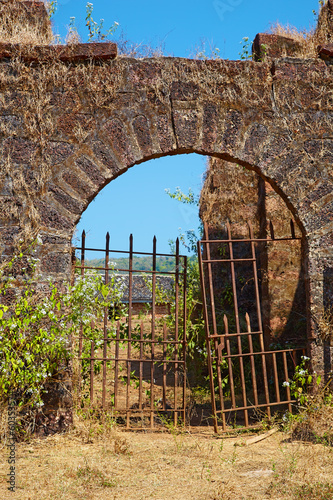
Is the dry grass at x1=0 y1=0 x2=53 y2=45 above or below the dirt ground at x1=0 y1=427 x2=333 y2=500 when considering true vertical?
above

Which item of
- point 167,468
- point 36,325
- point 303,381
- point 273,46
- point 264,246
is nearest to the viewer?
point 167,468

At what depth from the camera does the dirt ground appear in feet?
11.1

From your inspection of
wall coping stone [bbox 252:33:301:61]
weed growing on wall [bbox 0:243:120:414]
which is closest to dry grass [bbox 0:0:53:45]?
weed growing on wall [bbox 0:243:120:414]

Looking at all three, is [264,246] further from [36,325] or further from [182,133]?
[36,325]

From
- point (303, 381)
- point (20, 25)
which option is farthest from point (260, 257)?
point (20, 25)

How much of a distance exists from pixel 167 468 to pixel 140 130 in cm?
299

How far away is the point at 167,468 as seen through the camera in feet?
12.9

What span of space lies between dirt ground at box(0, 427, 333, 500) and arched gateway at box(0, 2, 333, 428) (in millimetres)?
1190

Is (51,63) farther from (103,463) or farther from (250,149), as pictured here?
(103,463)

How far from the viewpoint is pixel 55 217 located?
4.78 meters

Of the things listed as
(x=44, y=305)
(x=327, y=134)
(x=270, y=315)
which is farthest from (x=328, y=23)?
(x=44, y=305)

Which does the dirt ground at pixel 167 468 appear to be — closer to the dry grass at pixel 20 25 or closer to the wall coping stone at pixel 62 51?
the wall coping stone at pixel 62 51

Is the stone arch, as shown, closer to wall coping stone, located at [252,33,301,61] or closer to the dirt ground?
wall coping stone, located at [252,33,301,61]

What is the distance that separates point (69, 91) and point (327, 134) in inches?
102
